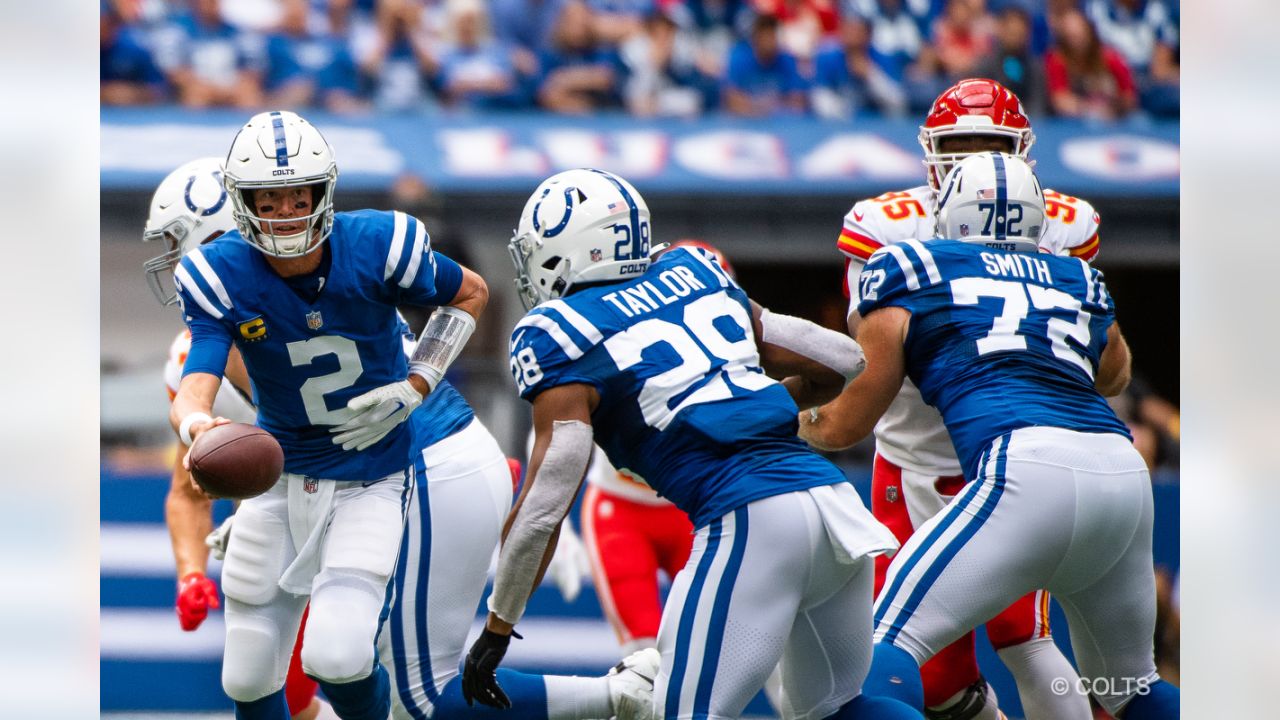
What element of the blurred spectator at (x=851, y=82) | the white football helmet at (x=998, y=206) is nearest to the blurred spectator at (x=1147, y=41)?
the blurred spectator at (x=851, y=82)

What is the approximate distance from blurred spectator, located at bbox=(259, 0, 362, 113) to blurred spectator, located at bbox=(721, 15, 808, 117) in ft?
7.72

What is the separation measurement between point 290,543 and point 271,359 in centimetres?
54

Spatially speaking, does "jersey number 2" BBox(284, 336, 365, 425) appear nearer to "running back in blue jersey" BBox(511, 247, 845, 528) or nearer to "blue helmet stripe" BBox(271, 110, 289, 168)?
"blue helmet stripe" BBox(271, 110, 289, 168)

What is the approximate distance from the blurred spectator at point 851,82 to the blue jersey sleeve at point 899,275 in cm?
546

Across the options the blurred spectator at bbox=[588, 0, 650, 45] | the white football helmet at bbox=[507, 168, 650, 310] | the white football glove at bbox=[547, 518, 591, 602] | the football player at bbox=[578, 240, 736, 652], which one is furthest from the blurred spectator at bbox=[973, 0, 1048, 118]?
the white football helmet at bbox=[507, 168, 650, 310]

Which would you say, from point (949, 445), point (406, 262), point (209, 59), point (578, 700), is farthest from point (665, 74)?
point (578, 700)

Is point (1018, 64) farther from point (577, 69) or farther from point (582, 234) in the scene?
point (582, 234)

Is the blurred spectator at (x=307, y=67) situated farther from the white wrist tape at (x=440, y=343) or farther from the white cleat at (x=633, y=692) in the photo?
the white cleat at (x=633, y=692)

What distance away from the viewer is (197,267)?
359 cm

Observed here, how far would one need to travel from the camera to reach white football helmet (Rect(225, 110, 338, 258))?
11.7ft

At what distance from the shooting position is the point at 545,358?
313cm

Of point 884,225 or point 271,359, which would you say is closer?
point 271,359
